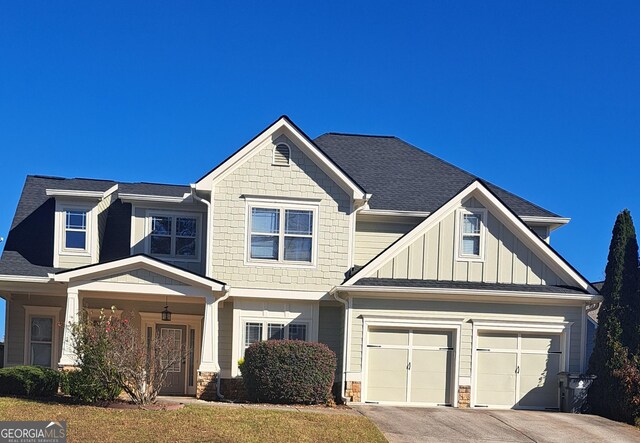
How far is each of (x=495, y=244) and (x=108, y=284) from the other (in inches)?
397

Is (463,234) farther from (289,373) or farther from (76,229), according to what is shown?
(76,229)

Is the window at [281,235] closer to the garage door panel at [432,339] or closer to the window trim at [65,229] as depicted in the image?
the garage door panel at [432,339]

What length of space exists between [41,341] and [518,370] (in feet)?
43.7

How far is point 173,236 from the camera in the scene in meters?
22.6

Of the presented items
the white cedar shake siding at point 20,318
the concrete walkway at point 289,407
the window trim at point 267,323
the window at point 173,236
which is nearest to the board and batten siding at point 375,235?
the window trim at point 267,323

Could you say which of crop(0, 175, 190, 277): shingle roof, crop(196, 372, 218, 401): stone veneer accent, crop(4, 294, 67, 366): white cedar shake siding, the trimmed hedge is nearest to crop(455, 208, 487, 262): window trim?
the trimmed hedge

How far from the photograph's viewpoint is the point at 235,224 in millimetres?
20828

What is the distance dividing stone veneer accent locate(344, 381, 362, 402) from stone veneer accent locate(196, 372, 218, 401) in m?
3.33

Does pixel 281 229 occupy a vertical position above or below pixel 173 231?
above

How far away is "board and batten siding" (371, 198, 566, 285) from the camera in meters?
20.6

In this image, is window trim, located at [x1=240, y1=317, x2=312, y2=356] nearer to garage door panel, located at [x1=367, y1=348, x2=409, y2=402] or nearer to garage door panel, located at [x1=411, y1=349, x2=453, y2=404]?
garage door panel, located at [x1=367, y1=348, x2=409, y2=402]

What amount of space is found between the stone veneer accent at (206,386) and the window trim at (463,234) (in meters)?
7.11

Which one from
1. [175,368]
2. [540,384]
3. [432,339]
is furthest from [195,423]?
[540,384]

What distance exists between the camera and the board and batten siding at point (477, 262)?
67.5 ft
